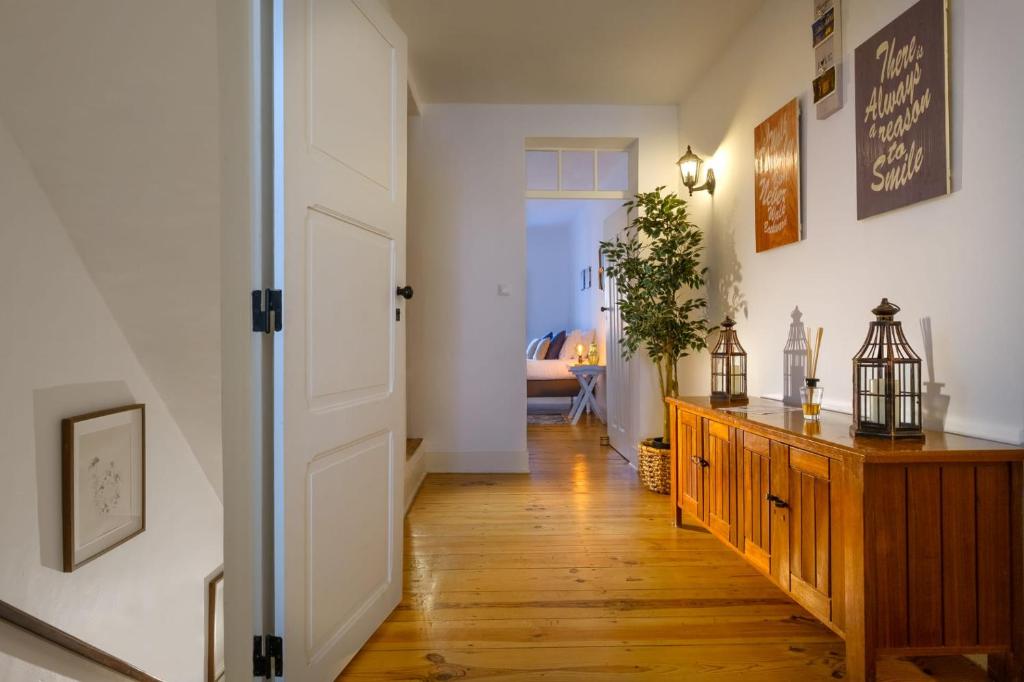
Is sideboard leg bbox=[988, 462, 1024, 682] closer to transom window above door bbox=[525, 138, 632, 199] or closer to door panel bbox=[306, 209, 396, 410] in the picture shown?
door panel bbox=[306, 209, 396, 410]

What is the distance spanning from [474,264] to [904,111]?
2.84 meters

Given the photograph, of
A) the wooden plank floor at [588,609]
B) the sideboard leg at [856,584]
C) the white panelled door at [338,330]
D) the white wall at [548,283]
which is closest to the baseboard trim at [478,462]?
the wooden plank floor at [588,609]

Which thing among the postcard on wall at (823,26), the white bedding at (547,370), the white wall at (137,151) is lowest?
the white bedding at (547,370)

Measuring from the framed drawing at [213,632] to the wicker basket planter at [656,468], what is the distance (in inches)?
106

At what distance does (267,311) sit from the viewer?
4.61 feet

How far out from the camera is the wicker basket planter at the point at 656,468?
11.5 feet

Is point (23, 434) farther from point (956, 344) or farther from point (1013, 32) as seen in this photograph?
point (1013, 32)

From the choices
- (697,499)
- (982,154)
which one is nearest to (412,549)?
(697,499)

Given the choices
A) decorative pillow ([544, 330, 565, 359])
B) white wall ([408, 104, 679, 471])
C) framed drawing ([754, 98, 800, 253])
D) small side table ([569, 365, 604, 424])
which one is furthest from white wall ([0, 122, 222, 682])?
decorative pillow ([544, 330, 565, 359])

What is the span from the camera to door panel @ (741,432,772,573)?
77.5 inches

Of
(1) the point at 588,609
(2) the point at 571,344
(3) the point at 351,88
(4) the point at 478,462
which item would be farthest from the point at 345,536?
(2) the point at 571,344

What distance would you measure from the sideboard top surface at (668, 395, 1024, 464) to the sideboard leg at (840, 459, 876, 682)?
0.07 metres

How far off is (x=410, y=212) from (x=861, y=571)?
3.60m

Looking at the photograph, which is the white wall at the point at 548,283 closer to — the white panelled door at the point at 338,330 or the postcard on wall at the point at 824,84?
the postcard on wall at the point at 824,84
